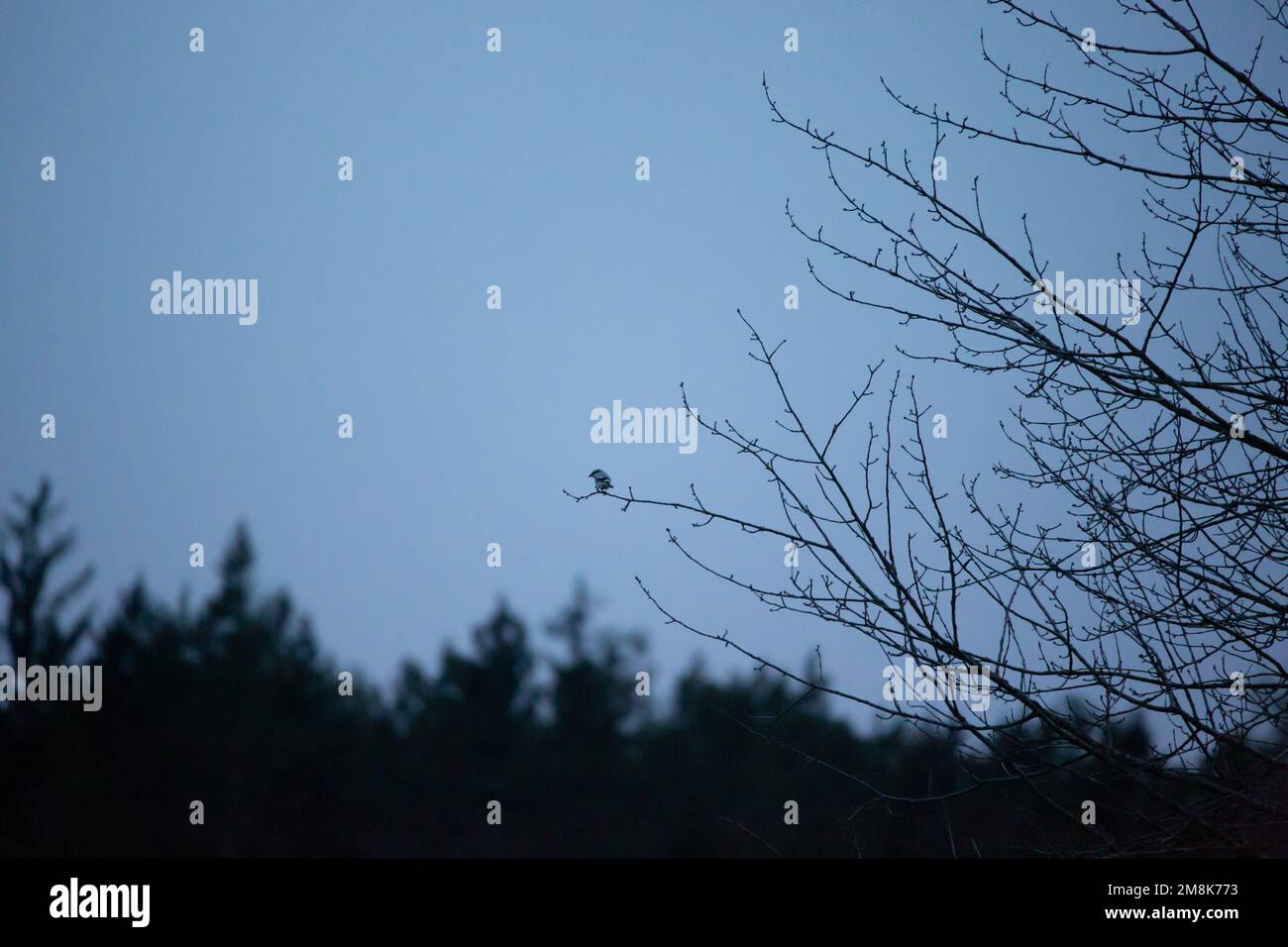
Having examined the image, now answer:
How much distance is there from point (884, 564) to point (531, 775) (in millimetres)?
28133

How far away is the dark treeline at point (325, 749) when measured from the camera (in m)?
28.0

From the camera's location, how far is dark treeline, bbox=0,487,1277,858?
27953 mm

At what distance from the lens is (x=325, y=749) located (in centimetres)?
2906

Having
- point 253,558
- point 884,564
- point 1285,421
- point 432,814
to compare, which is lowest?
point 432,814
